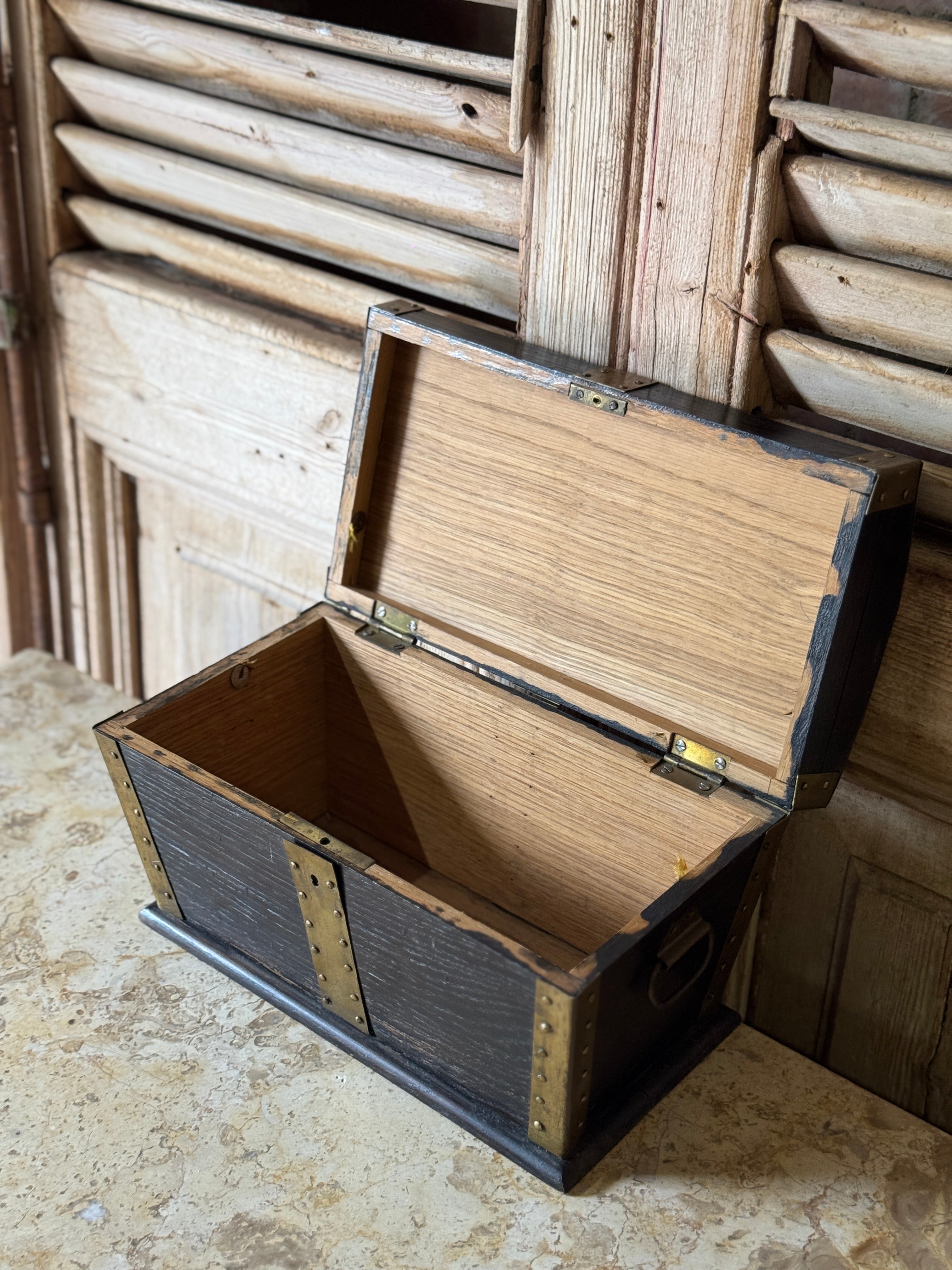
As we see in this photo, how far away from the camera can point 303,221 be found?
64.2 inches

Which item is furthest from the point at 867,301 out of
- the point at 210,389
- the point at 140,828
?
the point at 210,389

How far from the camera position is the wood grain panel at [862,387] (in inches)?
45.5

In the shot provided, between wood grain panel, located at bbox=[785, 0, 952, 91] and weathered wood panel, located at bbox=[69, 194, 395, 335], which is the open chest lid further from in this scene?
wood grain panel, located at bbox=[785, 0, 952, 91]

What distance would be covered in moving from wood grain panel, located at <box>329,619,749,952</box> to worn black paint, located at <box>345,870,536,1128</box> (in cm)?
29

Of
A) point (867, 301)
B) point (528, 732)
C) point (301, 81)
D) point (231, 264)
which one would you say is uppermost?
point (301, 81)

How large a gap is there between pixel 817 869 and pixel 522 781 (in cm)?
35

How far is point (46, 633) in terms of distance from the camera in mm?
→ 2365

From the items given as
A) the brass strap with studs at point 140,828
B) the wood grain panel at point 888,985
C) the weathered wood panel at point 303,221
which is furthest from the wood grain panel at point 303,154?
the wood grain panel at point 888,985

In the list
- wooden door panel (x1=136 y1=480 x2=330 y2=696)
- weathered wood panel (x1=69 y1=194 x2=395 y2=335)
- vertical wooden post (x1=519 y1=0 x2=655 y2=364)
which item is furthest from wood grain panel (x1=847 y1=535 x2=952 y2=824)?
wooden door panel (x1=136 y1=480 x2=330 y2=696)

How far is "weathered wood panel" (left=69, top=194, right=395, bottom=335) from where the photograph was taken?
5.40 feet

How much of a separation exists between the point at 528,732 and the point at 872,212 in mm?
647

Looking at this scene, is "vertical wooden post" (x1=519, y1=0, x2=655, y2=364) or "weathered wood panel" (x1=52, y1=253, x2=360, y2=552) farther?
"weathered wood panel" (x1=52, y1=253, x2=360, y2=552)

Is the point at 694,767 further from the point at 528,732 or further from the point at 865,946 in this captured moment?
the point at 865,946

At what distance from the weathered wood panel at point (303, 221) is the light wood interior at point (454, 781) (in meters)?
0.44
